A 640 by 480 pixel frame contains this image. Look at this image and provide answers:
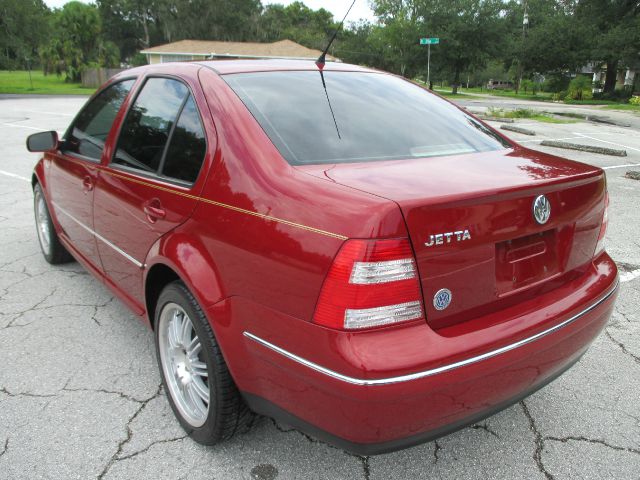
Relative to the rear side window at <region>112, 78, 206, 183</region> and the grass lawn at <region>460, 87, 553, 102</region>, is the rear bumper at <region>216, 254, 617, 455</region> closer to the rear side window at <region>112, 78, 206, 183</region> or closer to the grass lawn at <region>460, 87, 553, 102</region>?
the rear side window at <region>112, 78, 206, 183</region>

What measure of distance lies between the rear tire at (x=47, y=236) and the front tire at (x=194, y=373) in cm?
221

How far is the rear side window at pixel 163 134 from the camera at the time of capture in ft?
7.39

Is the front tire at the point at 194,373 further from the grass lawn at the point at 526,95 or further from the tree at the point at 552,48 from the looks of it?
the tree at the point at 552,48

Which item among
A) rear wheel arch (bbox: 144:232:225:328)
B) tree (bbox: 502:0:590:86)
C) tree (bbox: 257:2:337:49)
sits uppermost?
tree (bbox: 257:2:337:49)

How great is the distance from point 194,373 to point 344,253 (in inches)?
44.5

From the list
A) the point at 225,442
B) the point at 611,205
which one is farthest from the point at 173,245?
the point at 611,205

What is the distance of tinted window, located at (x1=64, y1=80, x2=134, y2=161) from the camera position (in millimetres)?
3059

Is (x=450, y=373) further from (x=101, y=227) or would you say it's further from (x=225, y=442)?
(x=101, y=227)

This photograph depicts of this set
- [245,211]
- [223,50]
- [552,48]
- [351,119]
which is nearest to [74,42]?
[223,50]

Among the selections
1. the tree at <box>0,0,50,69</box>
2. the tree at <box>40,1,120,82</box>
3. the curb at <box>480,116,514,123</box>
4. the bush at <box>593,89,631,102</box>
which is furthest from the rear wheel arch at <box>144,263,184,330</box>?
the tree at <box>40,1,120,82</box>

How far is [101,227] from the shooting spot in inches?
118

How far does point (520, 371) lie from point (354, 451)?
648mm

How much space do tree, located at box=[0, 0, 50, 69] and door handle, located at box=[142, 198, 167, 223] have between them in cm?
4463

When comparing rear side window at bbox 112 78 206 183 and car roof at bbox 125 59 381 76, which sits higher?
car roof at bbox 125 59 381 76
